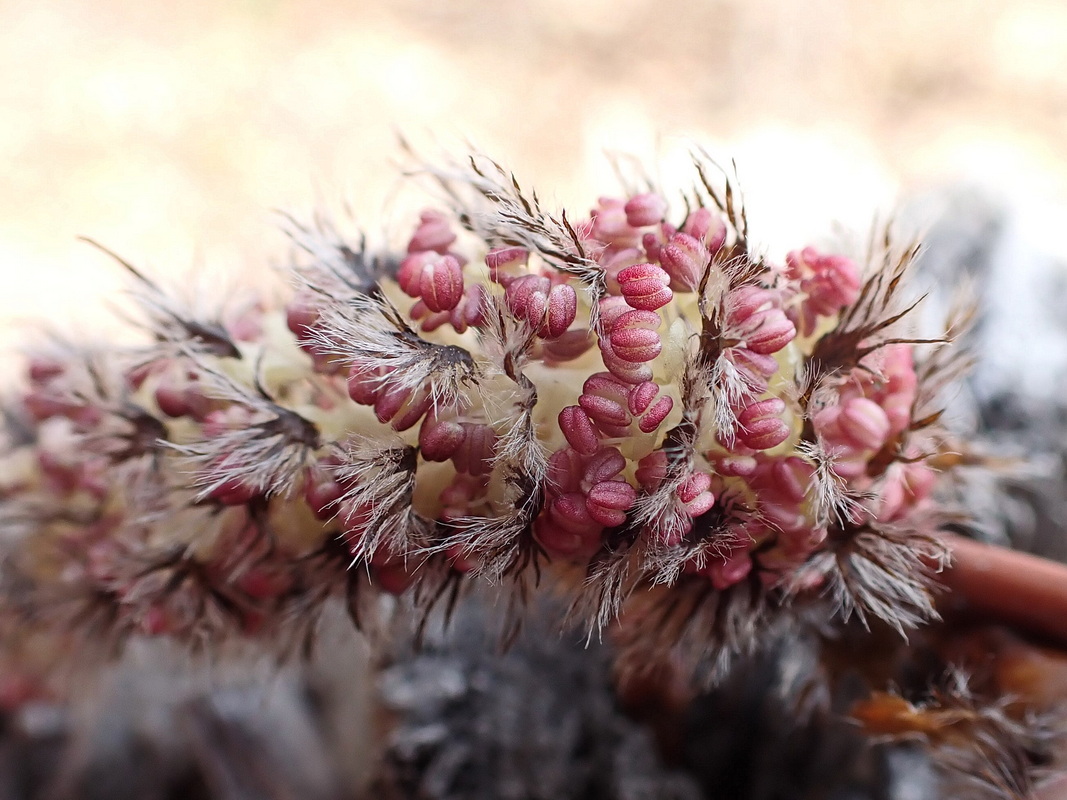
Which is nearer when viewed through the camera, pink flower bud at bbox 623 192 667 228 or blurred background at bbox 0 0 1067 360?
pink flower bud at bbox 623 192 667 228

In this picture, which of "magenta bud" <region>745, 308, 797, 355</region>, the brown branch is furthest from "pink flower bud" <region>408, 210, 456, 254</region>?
the brown branch

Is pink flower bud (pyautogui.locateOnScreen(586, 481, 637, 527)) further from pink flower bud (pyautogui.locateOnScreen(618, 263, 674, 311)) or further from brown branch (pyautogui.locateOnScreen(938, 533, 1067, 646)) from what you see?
brown branch (pyautogui.locateOnScreen(938, 533, 1067, 646))

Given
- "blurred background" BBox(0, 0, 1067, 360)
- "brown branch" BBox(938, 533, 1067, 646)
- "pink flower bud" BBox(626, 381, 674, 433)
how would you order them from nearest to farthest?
"pink flower bud" BBox(626, 381, 674, 433) → "brown branch" BBox(938, 533, 1067, 646) → "blurred background" BBox(0, 0, 1067, 360)

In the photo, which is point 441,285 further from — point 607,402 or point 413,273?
point 607,402

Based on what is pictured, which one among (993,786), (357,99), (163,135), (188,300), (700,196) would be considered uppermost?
(357,99)

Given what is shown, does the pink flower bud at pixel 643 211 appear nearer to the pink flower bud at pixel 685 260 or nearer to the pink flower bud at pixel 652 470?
the pink flower bud at pixel 685 260

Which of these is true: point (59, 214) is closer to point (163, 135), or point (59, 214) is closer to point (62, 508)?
point (163, 135)

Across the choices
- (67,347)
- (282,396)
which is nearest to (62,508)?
(67,347)
